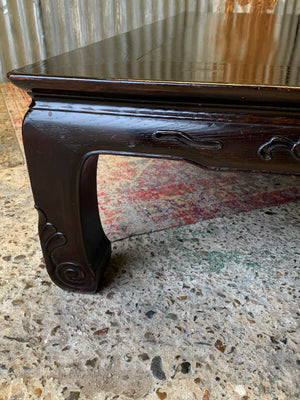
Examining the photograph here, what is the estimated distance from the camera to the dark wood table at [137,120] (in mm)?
644

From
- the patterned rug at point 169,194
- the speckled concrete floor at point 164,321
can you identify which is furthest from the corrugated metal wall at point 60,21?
the speckled concrete floor at point 164,321

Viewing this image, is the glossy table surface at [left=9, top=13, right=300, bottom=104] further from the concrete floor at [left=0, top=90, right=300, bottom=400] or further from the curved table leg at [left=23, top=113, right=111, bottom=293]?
the concrete floor at [left=0, top=90, right=300, bottom=400]

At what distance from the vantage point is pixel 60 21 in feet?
10.7

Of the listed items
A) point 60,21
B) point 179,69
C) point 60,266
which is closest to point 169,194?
point 60,266

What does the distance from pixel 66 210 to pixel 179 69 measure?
387mm

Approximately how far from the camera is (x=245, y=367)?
764mm

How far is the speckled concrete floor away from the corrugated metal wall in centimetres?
252

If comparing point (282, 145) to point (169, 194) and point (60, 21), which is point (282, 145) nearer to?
point (169, 194)

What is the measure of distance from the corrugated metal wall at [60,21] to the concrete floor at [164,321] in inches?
99.6

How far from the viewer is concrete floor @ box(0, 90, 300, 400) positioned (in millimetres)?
737

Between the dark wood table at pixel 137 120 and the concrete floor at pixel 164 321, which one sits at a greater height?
the dark wood table at pixel 137 120

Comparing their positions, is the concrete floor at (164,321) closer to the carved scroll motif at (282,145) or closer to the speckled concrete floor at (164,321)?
the speckled concrete floor at (164,321)

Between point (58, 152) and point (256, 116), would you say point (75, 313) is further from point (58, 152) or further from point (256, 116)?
point (256, 116)

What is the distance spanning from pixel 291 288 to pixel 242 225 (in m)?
0.31
